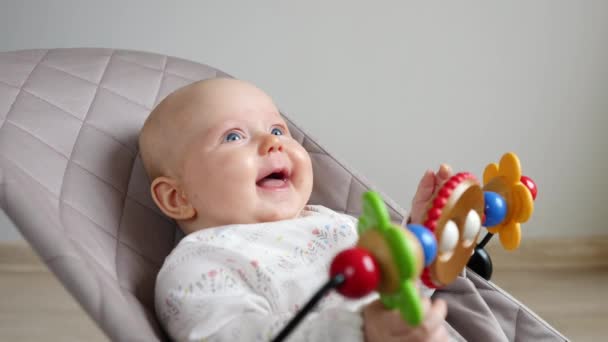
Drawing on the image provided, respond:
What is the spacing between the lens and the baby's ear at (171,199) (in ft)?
3.22

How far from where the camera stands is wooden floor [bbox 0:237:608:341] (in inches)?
64.2

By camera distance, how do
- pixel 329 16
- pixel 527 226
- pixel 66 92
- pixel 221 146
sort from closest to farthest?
pixel 221 146 → pixel 66 92 → pixel 329 16 → pixel 527 226

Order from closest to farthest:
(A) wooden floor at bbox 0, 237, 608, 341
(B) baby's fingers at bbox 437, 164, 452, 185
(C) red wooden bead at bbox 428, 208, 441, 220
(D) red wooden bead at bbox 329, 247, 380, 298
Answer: (D) red wooden bead at bbox 329, 247, 380, 298 < (C) red wooden bead at bbox 428, 208, 441, 220 < (B) baby's fingers at bbox 437, 164, 452, 185 < (A) wooden floor at bbox 0, 237, 608, 341

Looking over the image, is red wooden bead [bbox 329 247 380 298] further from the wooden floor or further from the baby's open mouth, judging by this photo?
the wooden floor

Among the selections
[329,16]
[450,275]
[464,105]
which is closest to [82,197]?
[450,275]

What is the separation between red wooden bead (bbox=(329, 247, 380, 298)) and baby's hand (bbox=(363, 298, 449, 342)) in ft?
0.18

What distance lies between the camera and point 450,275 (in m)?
0.73

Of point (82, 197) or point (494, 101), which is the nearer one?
point (82, 197)

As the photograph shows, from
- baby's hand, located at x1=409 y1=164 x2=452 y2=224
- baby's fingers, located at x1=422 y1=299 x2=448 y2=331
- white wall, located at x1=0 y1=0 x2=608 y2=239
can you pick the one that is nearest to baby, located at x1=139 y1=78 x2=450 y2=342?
baby's hand, located at x1=409 y1=164 x2=452 y2=224

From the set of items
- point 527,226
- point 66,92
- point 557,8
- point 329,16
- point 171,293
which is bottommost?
point 527,226

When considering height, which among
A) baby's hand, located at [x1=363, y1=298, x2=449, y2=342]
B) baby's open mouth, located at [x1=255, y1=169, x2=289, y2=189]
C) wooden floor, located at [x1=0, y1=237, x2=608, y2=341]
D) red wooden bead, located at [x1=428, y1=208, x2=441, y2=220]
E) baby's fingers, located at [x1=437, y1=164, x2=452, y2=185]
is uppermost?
red wooden bead, located at [x1=428, y1=208, x2=441, y2=220]

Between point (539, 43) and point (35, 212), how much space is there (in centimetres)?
148

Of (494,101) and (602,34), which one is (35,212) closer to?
(494,101)

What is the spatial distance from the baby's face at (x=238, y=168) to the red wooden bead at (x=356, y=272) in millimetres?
381
